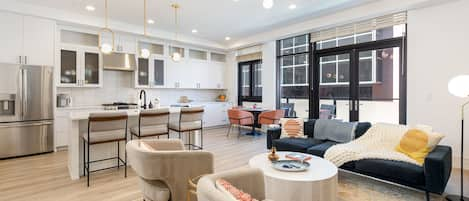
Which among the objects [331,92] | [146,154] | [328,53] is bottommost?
[146,154]

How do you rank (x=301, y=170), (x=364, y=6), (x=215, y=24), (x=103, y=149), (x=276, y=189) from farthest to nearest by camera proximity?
(x=215, y=24) < (x=364, y=6) < (x=103, y=149) < (x=301, y=170) < (x=276, y=189)

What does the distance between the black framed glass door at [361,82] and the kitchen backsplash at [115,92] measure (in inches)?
173

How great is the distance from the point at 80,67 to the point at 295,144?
5.13 m

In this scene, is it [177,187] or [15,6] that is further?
[15,6]

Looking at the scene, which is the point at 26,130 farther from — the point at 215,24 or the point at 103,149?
the point at 215,24

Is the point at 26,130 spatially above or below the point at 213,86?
below

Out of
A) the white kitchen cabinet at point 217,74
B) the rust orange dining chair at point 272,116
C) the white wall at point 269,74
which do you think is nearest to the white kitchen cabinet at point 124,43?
the white kitchen cabinet at point 217,74

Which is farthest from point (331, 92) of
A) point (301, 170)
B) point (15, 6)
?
point (15, 6)

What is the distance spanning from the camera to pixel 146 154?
2.13 metres

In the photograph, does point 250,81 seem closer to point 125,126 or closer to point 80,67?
point 80,67

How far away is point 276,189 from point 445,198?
2155 mm

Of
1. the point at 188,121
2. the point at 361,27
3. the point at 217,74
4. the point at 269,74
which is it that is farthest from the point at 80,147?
the point at 361,27

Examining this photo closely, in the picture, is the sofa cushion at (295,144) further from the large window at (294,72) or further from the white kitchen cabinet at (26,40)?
the white kitchen cabinet at (26,40)

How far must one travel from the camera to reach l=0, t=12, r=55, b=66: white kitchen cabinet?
4652 millimetres
